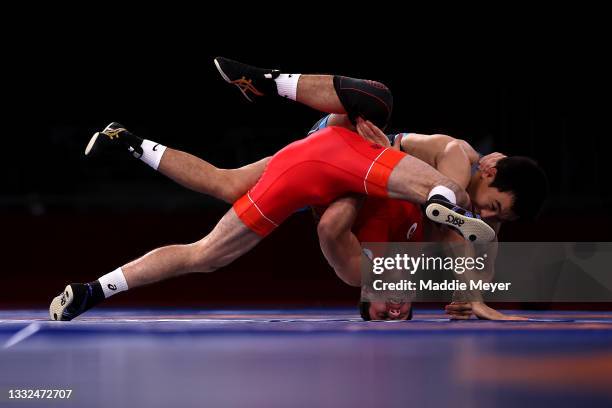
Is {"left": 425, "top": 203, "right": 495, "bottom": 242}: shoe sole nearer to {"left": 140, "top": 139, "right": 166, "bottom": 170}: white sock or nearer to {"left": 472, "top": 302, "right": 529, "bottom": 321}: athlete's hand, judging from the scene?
{"left": 472, "top": 302, "right": 529, "bottom": 321}: athlete's hand

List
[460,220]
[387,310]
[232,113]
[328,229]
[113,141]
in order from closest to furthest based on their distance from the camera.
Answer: [460,220] < [328,229] < [387,310] < [113,141] < [232,113]

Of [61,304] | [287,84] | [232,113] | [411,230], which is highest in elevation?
[232,113]

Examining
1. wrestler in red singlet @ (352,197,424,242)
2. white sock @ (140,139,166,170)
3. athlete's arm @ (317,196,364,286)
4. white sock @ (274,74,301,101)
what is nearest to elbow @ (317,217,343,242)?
athlete's arm @ (317,196,364,286)

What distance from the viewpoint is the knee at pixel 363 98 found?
2.22 meters

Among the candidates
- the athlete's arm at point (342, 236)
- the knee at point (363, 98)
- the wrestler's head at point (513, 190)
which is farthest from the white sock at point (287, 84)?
the wrestler's head at point (513, 190)

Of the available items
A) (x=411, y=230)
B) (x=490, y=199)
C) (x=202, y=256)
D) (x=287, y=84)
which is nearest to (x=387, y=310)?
(x=411, y=230)

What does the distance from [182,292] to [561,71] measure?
8.61ft

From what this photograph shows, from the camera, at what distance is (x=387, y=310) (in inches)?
89.0

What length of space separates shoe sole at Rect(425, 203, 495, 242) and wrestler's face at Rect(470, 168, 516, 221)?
239mm

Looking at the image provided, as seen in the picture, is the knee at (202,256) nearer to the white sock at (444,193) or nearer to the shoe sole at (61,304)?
Result: the shoe sole at (61,304)

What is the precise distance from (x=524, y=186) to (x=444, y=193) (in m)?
0.27

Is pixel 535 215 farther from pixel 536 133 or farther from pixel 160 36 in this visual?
pixel 160 36

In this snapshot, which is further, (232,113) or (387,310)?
(232,113)

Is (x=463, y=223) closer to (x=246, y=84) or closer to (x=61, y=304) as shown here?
(x=246, y=84)
